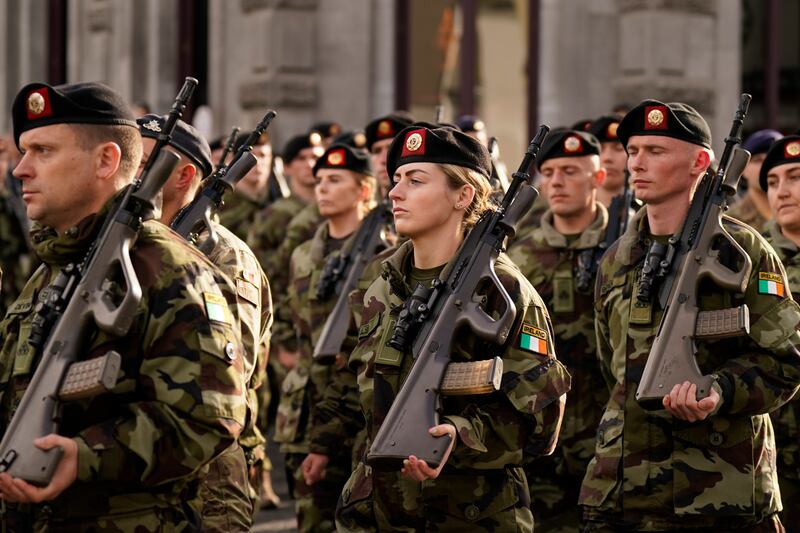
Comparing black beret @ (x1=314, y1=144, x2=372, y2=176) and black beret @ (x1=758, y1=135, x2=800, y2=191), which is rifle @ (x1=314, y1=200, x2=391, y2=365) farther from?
black beret @ (x1=758, y1=135, x2=800, y2=191)

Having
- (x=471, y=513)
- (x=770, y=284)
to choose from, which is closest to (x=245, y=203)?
(x=770, y=284)

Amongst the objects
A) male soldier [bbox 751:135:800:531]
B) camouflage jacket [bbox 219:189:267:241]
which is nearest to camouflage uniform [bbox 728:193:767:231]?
male soldier [bbox 751:135:800:531]

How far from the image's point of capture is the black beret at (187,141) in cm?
628

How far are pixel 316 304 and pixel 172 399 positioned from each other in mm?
4033

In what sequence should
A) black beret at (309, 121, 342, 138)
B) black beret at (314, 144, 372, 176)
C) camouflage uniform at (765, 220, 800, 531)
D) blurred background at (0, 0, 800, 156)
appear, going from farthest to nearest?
blurred background at (0, 0, 800, 156) → black beret at (309, 121, 342, 138) → black beret at (314, 144, 372, 176) → camouflage uniform at (765, 220, 800, 531)

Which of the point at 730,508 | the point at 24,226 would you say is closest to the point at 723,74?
the point at 24,226

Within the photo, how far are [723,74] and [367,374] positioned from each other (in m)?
9.03

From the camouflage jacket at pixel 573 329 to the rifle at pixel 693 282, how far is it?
1720 mm

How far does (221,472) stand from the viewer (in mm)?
5832

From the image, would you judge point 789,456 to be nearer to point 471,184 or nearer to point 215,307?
point 471,184

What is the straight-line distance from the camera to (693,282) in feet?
18.2

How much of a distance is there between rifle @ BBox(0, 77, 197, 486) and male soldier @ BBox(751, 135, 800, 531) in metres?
3.47

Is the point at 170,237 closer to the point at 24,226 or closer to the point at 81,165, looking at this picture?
the point at 81,165

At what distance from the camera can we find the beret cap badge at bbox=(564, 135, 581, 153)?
26.2 feet
